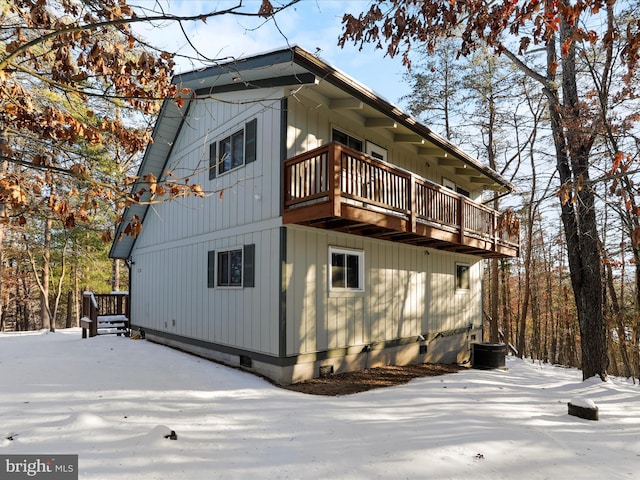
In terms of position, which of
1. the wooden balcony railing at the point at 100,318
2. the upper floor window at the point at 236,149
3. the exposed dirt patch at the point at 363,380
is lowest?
the exposed dirt patch at the point at 363,380

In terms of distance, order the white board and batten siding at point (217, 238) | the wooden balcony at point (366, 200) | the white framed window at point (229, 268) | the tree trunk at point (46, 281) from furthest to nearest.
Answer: the tree trunk at point (46, 281) → the white framed window at point (229, 268) → the white board and batten siding at point (217, 238) → the wooden balcony at point (366, 200)

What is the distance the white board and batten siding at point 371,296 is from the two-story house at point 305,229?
0.11ft

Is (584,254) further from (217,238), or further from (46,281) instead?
(46,281)

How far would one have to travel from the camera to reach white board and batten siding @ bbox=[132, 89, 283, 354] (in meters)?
7.50

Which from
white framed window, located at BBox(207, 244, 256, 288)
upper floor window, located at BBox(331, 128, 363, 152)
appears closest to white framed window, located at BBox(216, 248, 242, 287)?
white framed window, located at BBox(207, 244, 256, 288)

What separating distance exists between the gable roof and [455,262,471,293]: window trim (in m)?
3.12

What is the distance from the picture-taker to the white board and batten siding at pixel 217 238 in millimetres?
7496

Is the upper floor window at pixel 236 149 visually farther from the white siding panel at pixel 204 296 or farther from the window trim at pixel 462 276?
the window trim at pixel 462 276

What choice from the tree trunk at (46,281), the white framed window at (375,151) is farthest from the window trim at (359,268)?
the tree trunk at (46,281)

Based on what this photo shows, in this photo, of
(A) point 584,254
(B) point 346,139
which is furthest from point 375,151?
(A) point 584,254

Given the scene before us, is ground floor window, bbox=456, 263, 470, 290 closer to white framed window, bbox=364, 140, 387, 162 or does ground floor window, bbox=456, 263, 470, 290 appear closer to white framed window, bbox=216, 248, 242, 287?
white framed window, bbox=364, 140, 387, 162

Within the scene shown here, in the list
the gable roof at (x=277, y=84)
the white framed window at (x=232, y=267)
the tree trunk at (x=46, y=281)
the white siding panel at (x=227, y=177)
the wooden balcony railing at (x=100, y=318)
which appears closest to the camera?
the gable roof at (x=277, y=84)

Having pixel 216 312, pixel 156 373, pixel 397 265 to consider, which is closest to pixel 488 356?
pixel 397 265

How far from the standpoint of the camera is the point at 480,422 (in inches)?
197
